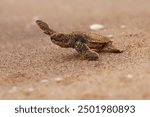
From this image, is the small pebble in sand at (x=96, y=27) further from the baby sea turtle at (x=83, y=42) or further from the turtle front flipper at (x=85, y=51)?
the turtle front flipper at (x=85, y=51)

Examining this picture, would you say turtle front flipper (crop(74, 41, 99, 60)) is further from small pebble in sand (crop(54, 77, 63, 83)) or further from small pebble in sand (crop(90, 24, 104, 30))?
small pebble in sand (crop(90, 24, 104, 30))

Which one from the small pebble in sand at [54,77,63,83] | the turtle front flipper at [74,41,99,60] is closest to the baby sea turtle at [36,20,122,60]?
the turtle front flipper at [74,41,99,60]

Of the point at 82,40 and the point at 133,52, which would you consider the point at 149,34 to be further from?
the point at 82,40

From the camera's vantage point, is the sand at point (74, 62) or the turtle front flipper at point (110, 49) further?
the turtle front flipper at point (110, 49)

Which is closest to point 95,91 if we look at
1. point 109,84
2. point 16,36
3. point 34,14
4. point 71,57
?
point 109,84

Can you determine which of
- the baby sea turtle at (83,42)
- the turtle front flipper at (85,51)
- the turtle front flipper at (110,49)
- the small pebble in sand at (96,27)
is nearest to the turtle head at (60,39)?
the baby sea turtle at (83,42)

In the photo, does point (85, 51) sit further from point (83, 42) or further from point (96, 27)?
point (96, 27)
